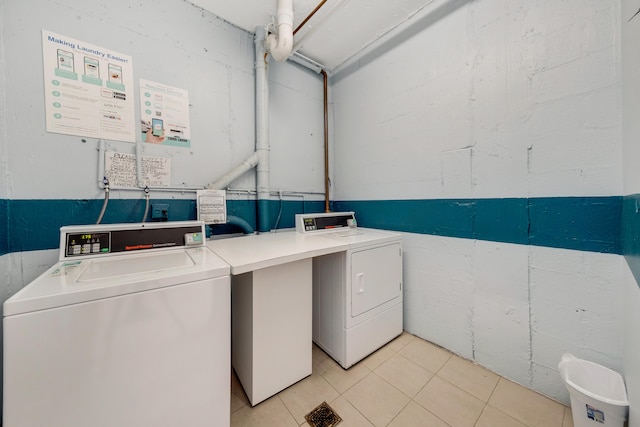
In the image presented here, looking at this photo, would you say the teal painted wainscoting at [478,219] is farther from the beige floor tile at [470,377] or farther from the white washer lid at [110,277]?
the beige floor tile at [470,377]

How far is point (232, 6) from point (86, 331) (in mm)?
2264

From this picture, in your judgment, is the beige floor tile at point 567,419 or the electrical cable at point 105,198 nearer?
the beige floor tile at point 567,419

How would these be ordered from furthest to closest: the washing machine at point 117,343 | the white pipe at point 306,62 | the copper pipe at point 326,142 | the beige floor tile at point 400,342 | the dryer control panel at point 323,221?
the copper pipe at point 326,142 → the white pipe at point 306,62 → the dryer control panel at point 323,221 → the beige floor tile at point 400,342 → the washing machine at point 117,343

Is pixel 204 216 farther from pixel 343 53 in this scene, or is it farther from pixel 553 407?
pixel 553 407

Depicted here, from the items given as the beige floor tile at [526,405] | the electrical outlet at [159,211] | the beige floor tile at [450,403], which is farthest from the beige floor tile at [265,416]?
the electrical outlet at [159,211]

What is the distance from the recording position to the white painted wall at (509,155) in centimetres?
115

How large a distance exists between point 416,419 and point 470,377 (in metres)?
0.54

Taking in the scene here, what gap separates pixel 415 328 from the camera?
191 centimetres

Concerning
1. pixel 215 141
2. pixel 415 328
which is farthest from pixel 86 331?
pixel 415 328

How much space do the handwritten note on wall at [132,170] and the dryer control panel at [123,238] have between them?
1.36 ft

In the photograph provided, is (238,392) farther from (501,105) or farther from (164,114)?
(501,105)

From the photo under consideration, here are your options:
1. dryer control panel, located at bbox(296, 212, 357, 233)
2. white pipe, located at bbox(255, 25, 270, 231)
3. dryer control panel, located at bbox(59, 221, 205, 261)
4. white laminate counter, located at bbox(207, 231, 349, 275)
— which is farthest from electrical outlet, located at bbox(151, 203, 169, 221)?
dryer control panel, located at bbox(296, 212, 357, 233)

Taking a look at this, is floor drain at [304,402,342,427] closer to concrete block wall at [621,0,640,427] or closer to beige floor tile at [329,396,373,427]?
beige floor tile at [329,396,373,427]

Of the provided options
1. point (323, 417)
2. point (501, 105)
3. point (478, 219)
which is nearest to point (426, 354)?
point (323, 417)
